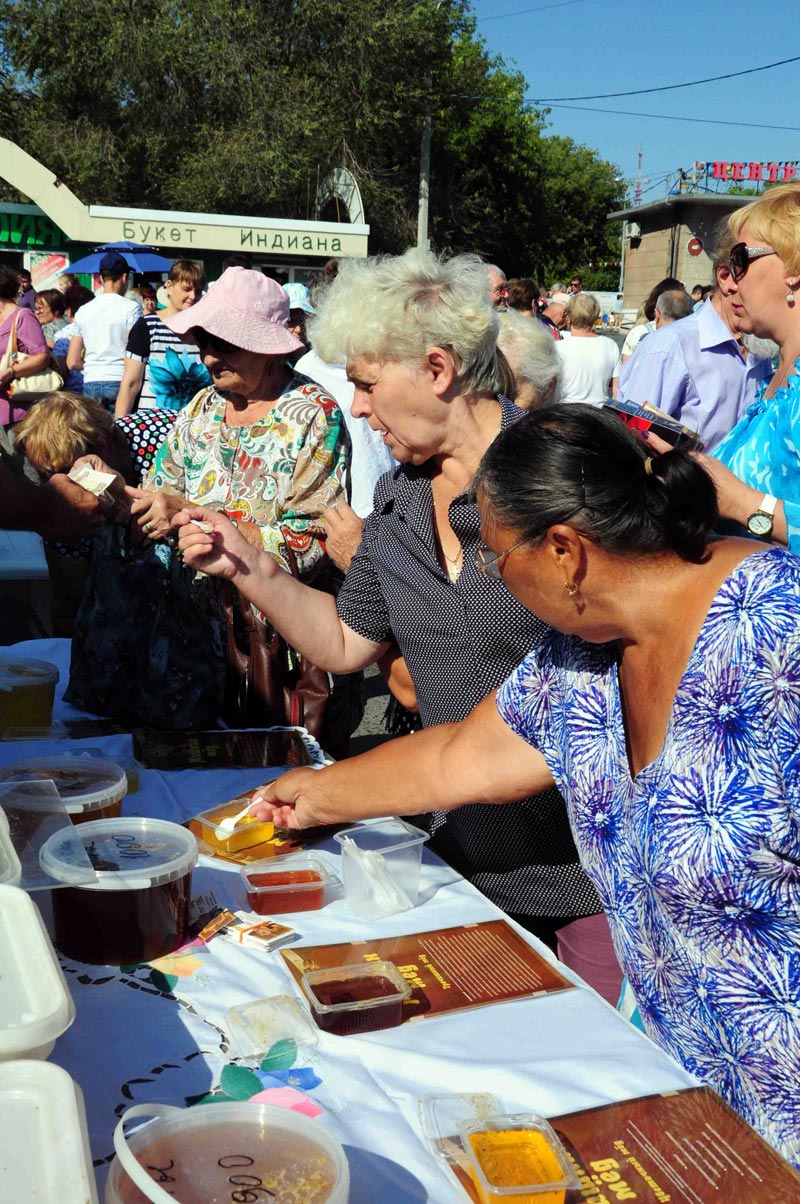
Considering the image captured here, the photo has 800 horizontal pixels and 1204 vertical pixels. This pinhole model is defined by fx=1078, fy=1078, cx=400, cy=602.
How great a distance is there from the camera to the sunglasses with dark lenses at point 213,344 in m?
3.06

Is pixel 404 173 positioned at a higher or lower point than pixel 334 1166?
higher

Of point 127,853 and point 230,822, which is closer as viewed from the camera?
point 127,853

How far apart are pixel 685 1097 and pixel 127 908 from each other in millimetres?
767

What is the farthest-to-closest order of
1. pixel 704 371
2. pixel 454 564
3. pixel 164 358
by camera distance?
pixel 164 358
pixel 704 371
pixel 454 564

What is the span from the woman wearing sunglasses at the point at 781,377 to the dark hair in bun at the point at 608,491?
117 cm

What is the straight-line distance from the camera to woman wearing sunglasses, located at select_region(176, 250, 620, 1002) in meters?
2.10

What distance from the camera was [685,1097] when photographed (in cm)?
127

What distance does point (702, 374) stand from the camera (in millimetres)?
4406

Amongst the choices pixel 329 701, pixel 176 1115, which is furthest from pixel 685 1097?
pixel 329 701

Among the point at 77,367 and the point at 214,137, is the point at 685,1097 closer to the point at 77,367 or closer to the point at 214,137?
the point at 77,367

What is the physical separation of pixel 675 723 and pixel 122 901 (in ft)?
2.60

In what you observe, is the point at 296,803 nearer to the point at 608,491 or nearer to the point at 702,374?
the point at 608,491

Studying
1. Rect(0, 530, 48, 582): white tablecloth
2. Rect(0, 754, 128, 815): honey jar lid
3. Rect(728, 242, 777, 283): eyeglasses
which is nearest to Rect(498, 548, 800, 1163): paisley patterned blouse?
Rect(0, 754, 128, 815): honey jar lid

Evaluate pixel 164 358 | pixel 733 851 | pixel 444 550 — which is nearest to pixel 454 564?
pixel 444 550
